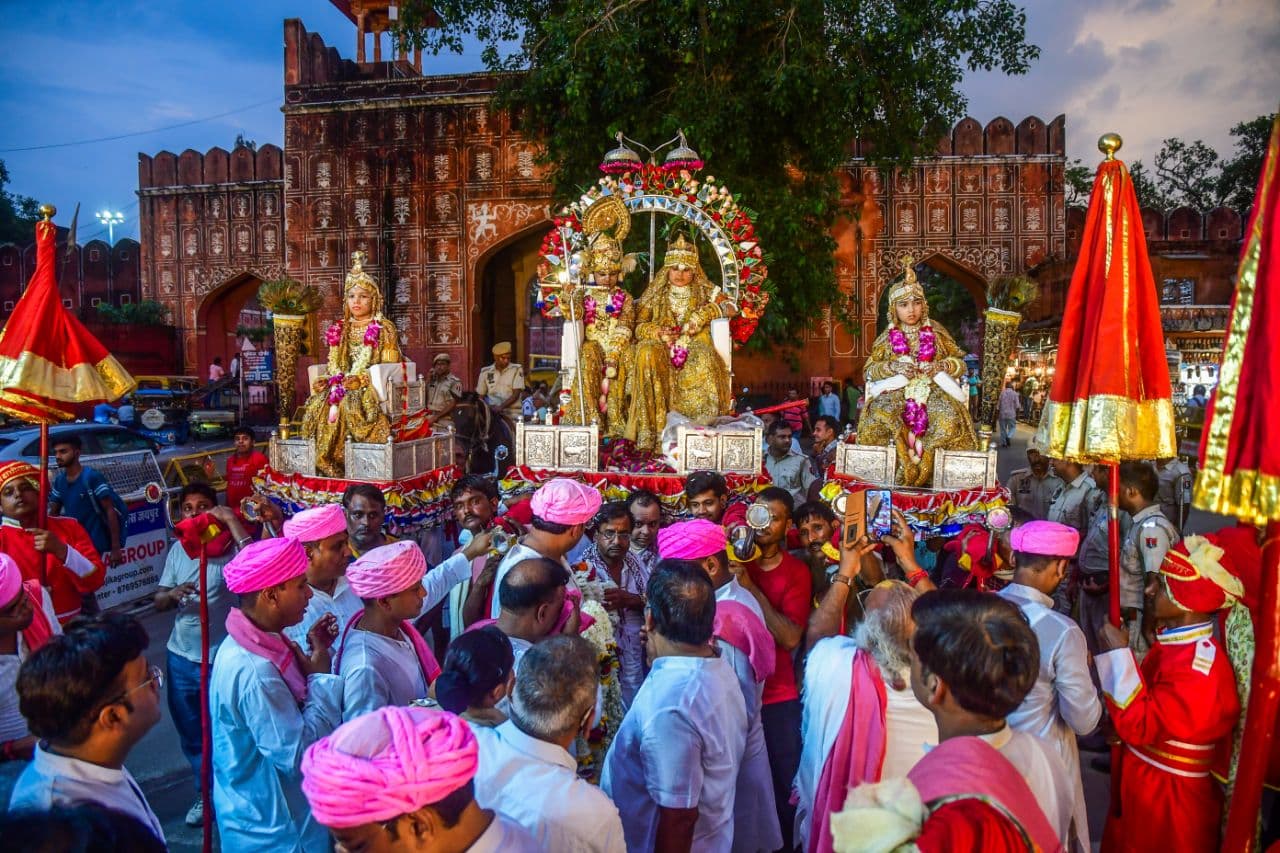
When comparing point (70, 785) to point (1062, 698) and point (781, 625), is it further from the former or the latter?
point (1062, 698)

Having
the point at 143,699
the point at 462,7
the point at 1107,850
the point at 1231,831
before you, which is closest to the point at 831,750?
the point at 1231,831

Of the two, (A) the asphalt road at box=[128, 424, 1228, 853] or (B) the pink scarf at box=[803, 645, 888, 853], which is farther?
(A) the asphalt road at box=[128, 424, 1228, 853]

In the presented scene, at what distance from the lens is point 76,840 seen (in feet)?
5.46

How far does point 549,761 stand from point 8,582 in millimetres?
1968

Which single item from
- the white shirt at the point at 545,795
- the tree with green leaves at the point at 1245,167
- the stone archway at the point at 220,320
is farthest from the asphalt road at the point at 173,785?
the tree with green leaves at the point at 1245,167

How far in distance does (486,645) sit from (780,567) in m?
1.90

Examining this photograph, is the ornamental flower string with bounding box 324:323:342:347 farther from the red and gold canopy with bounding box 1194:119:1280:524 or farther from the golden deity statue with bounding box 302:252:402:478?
the red and gold canopy with bounding box 1194:119:1280:524

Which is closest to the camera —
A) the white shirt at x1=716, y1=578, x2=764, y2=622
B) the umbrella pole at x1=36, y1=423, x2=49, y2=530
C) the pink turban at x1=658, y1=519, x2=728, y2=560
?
the white shirt at x1=716, y1=578, x2=764, y2=622

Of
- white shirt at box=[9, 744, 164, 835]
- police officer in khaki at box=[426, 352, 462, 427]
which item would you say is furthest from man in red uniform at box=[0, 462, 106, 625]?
police officer in khaki at box=[426, 352, 462, 427]

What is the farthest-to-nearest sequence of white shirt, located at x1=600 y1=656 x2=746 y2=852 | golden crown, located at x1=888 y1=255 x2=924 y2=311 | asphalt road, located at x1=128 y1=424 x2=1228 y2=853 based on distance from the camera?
1. golden crown, located at x1=888 y1=255 x2=924 y2=311
2. asphalt road, located at x1=128 y1=424 x2=1228 y2=853
3. white shirt, located at x1=600 y1=656 x2=746 y2=852

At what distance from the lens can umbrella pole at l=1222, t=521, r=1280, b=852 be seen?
202 cm

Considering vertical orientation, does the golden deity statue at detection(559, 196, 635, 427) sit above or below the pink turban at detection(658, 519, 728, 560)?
above

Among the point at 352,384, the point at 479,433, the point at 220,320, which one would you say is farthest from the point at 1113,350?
the point at 220,320

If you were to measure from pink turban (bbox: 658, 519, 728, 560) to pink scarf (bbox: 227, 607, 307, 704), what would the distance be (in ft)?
4.57
